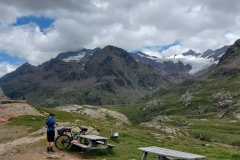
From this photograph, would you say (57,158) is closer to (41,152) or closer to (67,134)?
(41,152)

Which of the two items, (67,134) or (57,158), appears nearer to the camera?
(57,158)

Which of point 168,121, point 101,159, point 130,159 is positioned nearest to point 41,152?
point 101,159

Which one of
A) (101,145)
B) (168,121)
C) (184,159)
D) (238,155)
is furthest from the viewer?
(168,121)

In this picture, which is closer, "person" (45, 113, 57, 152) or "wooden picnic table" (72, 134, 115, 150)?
"wooden picnic table" (72, 134, 115, 150)

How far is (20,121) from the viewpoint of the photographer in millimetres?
53156

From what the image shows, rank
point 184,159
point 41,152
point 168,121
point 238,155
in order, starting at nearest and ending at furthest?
point 184,159
point 41,152
point 238,155
point 168,121

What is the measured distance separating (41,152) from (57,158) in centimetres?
299

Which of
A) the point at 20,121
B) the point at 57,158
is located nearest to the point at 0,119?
the point at 20,121

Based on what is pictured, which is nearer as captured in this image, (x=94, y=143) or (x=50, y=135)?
(x=50, y=135)

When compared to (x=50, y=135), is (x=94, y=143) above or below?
below

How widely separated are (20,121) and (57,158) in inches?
1306

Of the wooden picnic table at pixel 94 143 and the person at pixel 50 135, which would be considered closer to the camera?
the wooden picnic table at pixel 94 143

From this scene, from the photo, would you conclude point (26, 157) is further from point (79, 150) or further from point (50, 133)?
point (79, 150)

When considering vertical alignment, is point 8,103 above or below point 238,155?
above
